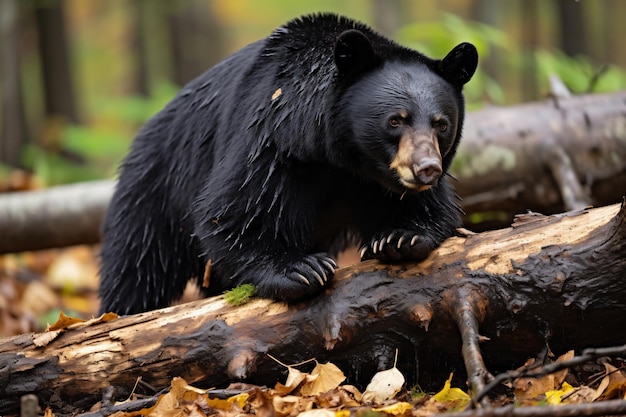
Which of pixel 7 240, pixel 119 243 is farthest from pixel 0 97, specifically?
pixel 119 243

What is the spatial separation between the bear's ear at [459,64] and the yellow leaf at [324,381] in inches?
65.9

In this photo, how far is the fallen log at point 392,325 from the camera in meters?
3.47

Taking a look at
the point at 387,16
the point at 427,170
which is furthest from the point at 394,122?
the point at 387,16

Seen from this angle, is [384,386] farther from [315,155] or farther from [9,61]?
[9,61]

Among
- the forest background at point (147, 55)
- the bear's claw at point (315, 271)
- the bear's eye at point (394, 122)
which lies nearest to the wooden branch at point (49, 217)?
the forest background at point (147, 55)

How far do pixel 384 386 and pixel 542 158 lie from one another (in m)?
3.92

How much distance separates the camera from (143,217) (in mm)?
5324

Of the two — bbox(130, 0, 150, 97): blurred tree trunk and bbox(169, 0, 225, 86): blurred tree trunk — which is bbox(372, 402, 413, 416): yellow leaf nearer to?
bbox(169, 0, 225, 86): blurred tree trunk

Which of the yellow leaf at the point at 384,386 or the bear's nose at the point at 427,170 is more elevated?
the bear's nose at the point at 427,170

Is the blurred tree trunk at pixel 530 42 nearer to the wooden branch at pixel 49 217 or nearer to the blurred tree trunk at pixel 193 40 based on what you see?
the blurred tree trunk at pixel 193 40

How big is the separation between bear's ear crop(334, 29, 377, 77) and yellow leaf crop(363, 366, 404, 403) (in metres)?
1.59

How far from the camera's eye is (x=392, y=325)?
3.70 m

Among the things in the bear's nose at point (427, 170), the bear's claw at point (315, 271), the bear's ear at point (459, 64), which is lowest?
the bear's claw at point (315, 271)

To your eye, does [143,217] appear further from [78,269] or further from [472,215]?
[78,269]
